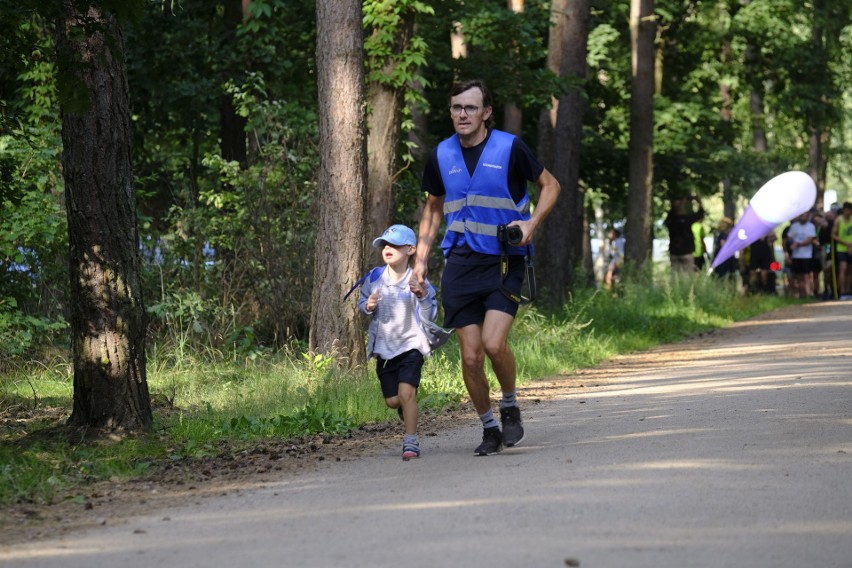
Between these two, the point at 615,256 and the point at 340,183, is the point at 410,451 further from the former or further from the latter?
the point at 615,256

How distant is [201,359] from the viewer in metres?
15.4

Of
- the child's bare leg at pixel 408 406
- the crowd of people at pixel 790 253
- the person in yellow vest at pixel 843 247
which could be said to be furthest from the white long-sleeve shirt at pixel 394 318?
the person in yellow vest at pixel 843 247

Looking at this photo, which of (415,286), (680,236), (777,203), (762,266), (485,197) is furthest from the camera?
(762,266)

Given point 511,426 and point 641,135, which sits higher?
point 641,135

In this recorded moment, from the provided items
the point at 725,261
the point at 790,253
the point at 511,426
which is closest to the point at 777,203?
the point at 725,261

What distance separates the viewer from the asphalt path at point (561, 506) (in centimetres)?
575

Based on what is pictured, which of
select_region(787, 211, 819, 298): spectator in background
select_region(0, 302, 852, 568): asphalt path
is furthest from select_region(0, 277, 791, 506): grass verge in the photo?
select_region(787, 211, 819, 298): spectator in background

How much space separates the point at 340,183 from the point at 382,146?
9.46 feet

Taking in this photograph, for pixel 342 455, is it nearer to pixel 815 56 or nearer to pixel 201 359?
pixel 201 359

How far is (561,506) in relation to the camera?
6.70 metres

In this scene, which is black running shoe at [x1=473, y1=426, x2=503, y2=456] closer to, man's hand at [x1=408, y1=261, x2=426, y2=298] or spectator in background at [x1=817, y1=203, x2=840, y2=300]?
man's hand at [x1=408, y1=261, x2=426, y2=298]

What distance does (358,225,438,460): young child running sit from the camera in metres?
8.96

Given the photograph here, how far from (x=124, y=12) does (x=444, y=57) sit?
45.3 ft

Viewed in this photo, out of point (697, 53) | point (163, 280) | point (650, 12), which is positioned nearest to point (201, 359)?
point (163, 280)
